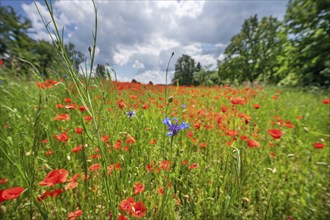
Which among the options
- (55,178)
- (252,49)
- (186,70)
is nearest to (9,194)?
(55,178)

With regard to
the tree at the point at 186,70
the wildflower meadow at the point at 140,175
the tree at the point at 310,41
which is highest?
the tree at the point at 310,41

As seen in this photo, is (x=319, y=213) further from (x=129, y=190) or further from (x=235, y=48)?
(x=235, y=48)

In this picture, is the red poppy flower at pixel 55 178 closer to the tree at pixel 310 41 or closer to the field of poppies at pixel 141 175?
the field of poppies at pixel 141 175

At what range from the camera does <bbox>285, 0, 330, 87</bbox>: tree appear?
7.56 meters

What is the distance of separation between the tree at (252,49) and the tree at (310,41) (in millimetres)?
14348

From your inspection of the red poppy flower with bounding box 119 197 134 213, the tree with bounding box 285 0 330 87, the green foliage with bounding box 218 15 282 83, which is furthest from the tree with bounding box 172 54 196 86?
the green foliage with bounding box 218 15 282 83

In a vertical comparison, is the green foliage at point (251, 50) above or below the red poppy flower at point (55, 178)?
above

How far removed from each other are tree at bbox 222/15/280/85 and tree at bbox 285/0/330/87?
14348 mm

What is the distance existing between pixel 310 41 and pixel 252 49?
66.8ft

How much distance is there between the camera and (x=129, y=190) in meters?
1.21

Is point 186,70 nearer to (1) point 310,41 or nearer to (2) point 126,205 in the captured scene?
(2) point 126,205

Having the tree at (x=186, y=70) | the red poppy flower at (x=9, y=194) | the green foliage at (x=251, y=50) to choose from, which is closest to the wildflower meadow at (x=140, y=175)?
the red poppy flower at (x=9, y=194)

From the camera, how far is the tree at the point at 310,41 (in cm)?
756

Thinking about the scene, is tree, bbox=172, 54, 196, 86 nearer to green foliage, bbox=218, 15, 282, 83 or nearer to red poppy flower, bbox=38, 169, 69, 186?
red poppy flower, bbox=38, 169, 69, 186
